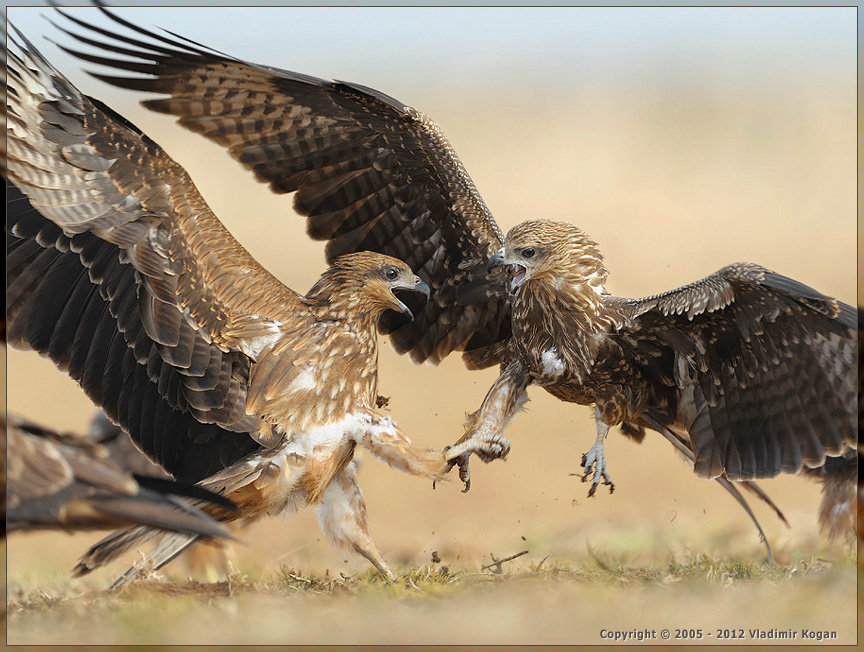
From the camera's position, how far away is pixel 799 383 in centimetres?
518

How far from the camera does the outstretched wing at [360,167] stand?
226 inches

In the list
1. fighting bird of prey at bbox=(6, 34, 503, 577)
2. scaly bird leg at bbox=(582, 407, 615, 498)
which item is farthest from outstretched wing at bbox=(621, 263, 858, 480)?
fighting bird of prey at bbox=(6, 34, 503, 577)

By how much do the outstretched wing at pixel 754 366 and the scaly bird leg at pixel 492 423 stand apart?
0.86 m

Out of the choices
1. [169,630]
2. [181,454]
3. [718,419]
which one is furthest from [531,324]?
[169,630]

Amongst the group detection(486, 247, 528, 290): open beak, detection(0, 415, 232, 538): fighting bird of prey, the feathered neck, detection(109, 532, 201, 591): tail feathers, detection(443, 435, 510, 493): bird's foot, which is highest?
detection(486, 247, 528, 290): open beak

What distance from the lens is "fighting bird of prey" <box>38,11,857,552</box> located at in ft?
16.8

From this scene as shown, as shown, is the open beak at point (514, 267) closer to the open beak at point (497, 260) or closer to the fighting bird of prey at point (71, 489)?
the open beak at point (497, 260)

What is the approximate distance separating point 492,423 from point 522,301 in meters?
0.85

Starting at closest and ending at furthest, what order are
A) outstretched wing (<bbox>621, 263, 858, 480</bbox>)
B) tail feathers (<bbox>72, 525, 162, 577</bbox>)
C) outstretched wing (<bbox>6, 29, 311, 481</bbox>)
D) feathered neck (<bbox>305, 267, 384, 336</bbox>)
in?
tail feathers (<bbox>72, 525, 162, 577</bbox>) → outstretched wing (<bbox>6, 29, 311, 481</bbox>) → outstretched wing (<bbox>621, 263, 858, 480</bbox>) → feathered neck (<bbox>305, 267, 384, 336</bbox>)

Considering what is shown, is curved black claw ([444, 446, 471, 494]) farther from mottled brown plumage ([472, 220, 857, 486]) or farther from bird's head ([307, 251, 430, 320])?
bird's head ([307, 251, 430, 320])

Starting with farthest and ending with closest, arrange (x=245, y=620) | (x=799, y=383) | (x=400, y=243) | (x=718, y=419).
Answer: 1. (x=400, y=243)
2. (x=718, y=419)
3. (x=799, y=383)
4. (x=245, y=620)

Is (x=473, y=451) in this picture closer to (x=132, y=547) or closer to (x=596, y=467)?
(x=596, y=467)

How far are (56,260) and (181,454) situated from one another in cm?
137

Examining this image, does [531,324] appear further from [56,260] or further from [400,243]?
[56,260]
